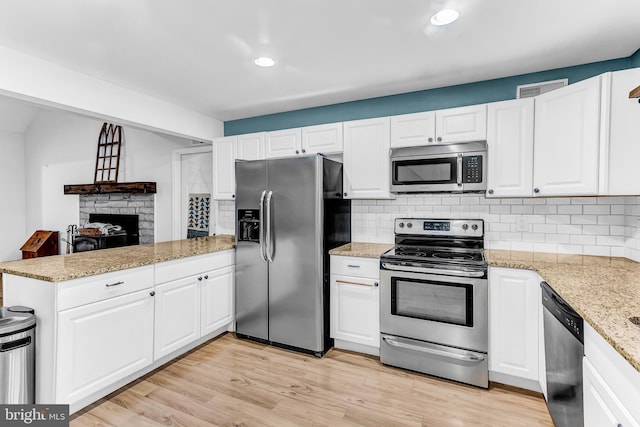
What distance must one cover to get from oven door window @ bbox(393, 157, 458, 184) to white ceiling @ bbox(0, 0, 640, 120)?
2.36 feet

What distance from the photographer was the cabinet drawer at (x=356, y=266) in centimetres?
277

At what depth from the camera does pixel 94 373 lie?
82.9 inches

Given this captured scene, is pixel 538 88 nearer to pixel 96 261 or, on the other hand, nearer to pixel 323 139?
pixel 323 139

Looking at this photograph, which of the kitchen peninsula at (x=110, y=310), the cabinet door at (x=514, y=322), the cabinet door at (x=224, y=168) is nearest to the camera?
the kitchen peninsula at (x=110, y=310)

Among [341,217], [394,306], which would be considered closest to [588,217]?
[394,306]

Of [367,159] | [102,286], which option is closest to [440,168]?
[367,159]

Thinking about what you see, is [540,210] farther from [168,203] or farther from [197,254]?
[168,203]

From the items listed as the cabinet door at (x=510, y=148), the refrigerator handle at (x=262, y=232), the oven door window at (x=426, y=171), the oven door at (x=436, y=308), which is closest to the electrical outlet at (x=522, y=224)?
the cabinet door at (x=510, y=148)

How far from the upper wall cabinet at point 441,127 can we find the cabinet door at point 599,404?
1824 millimetres

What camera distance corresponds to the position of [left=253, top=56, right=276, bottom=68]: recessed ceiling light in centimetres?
242

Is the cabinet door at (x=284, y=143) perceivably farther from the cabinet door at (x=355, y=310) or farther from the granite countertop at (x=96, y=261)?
the cabinet door at (x=355, y=310)

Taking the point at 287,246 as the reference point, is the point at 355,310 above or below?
below

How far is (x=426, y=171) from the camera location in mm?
2803

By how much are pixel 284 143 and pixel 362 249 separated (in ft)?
4.57
